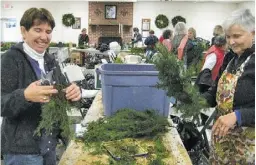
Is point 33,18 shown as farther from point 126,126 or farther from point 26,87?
point 126,126

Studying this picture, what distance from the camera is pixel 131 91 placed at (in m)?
2.12

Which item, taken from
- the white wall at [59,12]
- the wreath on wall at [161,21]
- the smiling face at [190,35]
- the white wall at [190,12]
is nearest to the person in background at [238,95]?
the smiling face at [190,35]

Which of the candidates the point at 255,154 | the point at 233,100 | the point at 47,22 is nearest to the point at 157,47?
the point at 233,100

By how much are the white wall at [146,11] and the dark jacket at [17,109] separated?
14146mm

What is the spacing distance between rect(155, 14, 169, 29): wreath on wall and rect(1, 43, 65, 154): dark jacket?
13944mm

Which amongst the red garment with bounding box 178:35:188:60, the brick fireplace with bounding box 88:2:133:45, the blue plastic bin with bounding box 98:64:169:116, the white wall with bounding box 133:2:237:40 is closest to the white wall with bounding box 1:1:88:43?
the brick fireplace with bounding box 88:2:133:45

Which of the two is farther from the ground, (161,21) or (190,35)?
(161,21)

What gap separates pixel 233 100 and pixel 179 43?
429cm

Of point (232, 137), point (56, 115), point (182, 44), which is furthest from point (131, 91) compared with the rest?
point (182, 44)

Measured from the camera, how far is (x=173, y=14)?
605 inches

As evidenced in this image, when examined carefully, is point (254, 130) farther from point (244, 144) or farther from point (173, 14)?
point (173, 14)

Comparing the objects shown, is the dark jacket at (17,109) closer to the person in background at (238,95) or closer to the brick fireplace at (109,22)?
the person in background at (238,95)

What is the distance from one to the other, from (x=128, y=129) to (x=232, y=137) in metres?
0.54

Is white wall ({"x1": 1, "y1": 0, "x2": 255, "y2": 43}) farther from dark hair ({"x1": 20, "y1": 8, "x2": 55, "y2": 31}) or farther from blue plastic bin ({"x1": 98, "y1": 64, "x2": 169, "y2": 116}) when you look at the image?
dark hair ({"x1": 20, "y1": 8, "x2": 55, "y2": 31})
